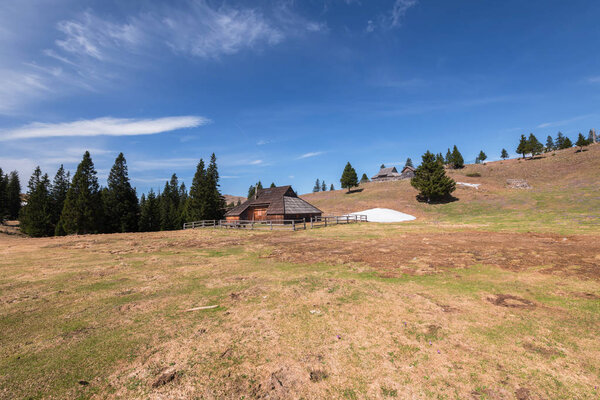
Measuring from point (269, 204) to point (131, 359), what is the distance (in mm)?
36705

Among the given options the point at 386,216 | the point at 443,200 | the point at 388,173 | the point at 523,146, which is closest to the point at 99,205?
the point at 386,216

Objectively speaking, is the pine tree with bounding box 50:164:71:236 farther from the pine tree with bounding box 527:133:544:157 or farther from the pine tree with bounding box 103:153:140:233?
the pine tree with bounding box 527:133:544:157

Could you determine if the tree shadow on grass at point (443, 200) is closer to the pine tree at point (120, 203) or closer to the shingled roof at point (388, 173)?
the shingled roof at point (388, 173)

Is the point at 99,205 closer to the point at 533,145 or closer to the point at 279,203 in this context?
the point at 279,203

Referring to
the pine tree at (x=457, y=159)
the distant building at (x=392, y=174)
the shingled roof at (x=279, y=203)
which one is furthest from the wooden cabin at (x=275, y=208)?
the pine tree at (x=457, y=159)

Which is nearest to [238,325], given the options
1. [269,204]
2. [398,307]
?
[398,307]

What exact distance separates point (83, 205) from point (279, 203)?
32.0 metres

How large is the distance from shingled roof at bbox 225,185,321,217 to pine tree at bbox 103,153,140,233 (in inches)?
754

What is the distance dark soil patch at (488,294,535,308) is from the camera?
5633 millimetres

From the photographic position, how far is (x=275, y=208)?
38.0m

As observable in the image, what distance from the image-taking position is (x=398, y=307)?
570cm

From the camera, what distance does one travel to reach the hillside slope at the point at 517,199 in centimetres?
3005

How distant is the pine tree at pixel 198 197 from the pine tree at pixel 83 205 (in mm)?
14254

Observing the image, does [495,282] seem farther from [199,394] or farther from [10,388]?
[10,388]
